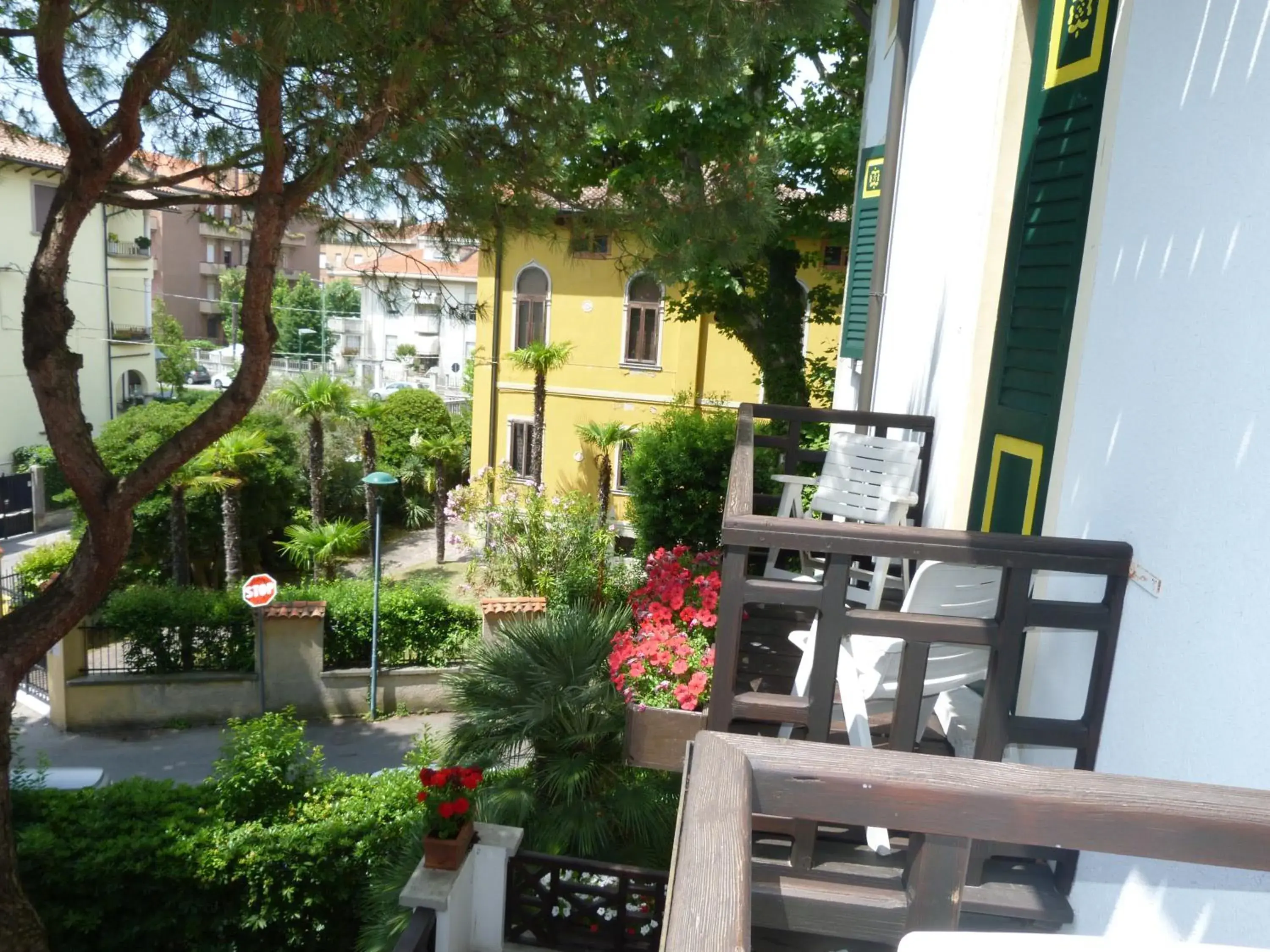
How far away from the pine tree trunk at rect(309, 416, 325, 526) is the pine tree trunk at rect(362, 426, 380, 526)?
55.3 inches

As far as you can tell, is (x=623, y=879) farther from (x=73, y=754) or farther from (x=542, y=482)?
(x=542, y=482)

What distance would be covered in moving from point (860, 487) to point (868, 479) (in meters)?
0.06

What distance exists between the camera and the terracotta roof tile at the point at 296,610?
40.4ft

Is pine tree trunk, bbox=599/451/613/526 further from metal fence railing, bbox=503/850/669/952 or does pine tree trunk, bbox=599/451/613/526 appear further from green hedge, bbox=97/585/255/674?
metal fence railing, bbox=503/850/669/952

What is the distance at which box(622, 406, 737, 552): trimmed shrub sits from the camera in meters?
12.3

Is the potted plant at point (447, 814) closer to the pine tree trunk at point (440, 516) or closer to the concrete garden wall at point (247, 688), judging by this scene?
the concrete garden wall at point (247, 688)

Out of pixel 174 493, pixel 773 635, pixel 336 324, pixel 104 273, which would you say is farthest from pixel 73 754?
pixel 336 324

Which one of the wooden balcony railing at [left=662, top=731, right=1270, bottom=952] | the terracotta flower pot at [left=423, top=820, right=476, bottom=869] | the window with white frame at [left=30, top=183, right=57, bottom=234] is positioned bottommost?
the terracotta flower pot at [left=423, top=820, right=476, bottom=869]

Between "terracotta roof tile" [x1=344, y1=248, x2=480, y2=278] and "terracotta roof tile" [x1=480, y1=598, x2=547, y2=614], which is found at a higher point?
"terracotta roof tile" [x1=344, y1=248, x2=480, y2=278]

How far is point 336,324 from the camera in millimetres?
54062

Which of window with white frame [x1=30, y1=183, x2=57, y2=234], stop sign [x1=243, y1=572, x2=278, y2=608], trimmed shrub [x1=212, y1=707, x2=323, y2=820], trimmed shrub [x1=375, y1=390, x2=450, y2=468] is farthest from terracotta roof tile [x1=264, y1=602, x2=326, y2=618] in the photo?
window with white frame [x1=30, y1=183, x2=57, y2=234]

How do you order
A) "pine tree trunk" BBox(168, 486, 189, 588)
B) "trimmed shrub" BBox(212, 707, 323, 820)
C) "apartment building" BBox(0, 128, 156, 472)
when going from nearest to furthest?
"trimmed shrub" BBox(212, 707, 323, 820)
"pine tree trunk" BBox(168, 486, 189, 588)
"apartment building" BBox(0, 128, 156, 472)

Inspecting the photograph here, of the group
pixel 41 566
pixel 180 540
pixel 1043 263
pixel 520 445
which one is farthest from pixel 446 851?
pixel 520 445

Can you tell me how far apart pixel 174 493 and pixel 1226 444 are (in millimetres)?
15421
